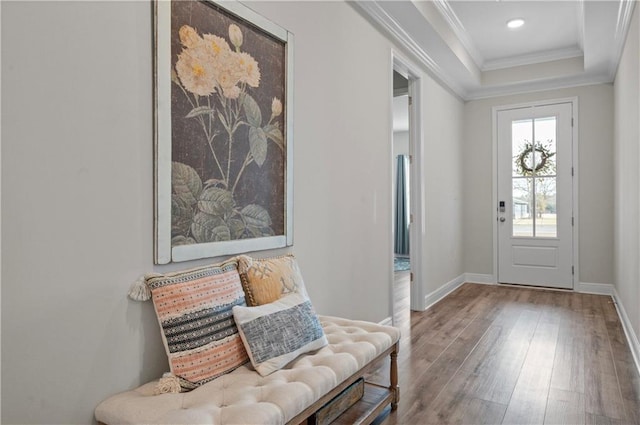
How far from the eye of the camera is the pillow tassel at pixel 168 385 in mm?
1418

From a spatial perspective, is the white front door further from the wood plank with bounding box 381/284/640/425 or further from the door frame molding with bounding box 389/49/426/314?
the door frame molding with bounding box 389/49/426/314

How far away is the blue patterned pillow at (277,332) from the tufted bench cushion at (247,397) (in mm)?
45

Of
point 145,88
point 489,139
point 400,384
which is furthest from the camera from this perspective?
point 489,139

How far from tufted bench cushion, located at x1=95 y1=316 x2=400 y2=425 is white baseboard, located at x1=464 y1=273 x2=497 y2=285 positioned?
170 inches

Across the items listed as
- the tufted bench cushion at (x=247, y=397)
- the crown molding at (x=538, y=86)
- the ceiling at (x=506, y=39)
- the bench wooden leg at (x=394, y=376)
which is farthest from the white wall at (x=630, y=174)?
the tufted bench cushion at (x=247, y=397)

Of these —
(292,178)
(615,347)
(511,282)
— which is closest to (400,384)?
(292,178)

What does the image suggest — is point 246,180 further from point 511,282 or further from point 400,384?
point 511,282

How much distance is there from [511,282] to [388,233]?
2.93m

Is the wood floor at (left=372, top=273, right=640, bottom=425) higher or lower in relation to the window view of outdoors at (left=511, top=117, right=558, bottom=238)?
lower

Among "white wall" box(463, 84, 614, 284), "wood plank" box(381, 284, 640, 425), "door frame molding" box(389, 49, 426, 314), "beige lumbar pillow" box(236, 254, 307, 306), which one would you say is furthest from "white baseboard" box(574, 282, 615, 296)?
"beige lumbar pillow" box(236, 254, 307, 306)

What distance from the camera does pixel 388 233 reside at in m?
3.44

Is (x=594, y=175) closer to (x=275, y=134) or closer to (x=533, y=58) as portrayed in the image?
(x=533, y=58)

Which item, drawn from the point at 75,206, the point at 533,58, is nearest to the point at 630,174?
the point at 533,58

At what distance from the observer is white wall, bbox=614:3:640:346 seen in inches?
113
